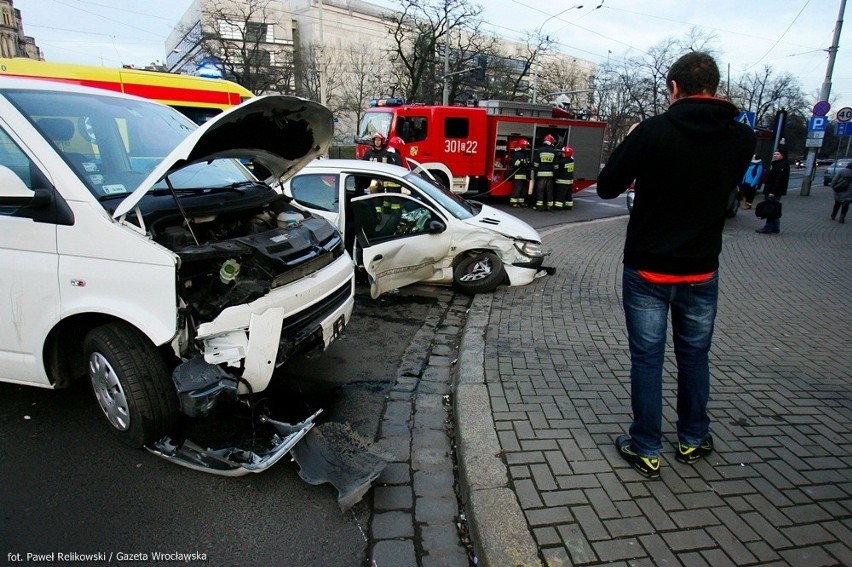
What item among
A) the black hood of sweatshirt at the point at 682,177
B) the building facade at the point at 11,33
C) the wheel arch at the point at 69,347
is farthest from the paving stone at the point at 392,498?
the building facade at the point at 11,33

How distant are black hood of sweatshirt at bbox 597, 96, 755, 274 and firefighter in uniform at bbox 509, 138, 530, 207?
13.7 meters

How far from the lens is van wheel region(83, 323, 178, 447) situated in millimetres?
2828

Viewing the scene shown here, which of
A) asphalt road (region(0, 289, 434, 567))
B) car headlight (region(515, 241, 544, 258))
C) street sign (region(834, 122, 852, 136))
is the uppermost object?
street sign (region(834, 122, 852, 136))

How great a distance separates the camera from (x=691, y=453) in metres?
2.88

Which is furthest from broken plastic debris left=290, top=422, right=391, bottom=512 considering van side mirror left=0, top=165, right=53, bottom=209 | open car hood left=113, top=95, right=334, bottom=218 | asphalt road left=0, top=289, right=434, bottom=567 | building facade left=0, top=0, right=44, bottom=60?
building facade left=0, top=0, right=44, bottom=60

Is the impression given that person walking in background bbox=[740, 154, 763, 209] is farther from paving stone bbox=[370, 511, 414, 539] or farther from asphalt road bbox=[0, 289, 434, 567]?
paving stone bbox=[370, 511, 414, 539]

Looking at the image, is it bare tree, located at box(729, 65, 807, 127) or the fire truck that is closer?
the fire truck

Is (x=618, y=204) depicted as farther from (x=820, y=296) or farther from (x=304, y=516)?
(x=304, y=516)

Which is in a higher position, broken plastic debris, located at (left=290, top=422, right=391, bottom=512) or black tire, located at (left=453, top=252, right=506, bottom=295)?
black tire, located at (left=453, top=252, right=506, bottom=295)

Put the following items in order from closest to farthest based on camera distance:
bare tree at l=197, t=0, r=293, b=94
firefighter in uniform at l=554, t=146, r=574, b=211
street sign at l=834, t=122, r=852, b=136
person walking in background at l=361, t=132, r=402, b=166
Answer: person walking in background at l=361, t=132, r=402, b=166
firefighter in uniform at l=554, t=146, r=574, b=211
street sign at l=834, t=122, r=852, b=136
bare tree at l=197, t=0, r=293, b=94

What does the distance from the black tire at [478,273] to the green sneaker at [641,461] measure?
11.4 feet

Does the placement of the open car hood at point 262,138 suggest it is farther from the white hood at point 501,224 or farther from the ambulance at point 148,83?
the ambulance at point 148,83

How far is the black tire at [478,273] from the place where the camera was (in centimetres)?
628

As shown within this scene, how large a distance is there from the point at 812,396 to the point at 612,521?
2336 millimetres
